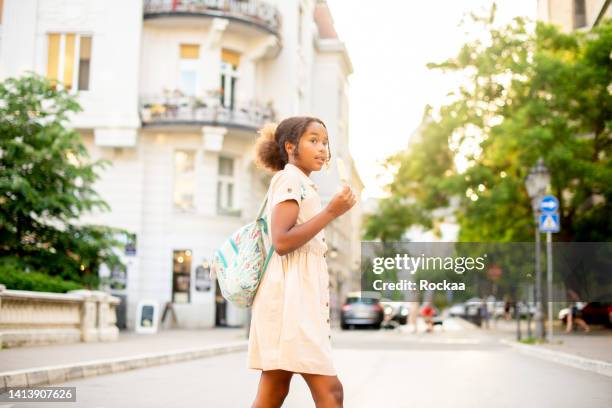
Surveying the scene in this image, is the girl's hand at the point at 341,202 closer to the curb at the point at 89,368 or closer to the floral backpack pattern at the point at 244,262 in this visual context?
the floral backpack pattern at the point at 244,262

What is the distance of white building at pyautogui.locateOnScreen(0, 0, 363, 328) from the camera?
97.1ft

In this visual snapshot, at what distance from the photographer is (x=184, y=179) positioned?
30.5 m

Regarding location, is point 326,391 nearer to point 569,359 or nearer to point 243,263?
point 243,263

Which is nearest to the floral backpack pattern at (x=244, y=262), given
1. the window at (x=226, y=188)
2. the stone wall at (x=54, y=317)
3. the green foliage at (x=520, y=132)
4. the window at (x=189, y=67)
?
the stone wall at (x=54, y=317)

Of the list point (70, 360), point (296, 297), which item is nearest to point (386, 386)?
point (70, 360)

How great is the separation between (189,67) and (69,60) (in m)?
4.13

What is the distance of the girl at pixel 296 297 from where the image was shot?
370 cm

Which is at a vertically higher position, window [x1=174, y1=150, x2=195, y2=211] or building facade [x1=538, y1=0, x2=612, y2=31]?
building facade [x1=538, y1=0, x2=612, y2=31]

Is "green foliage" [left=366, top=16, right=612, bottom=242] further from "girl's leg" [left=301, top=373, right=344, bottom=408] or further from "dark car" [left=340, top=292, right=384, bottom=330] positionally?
"girl's leg" [left=301, top=373, right=344, bottom=408]

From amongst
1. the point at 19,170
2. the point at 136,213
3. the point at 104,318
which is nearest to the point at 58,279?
the point at 104,318

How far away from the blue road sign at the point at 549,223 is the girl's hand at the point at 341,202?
698 inches

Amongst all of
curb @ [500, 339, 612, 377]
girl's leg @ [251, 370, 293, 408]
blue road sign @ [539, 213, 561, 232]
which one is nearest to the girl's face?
Answer: girl's leg @ [251, 370, 293, 408]

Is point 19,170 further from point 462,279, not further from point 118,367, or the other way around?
point 462,279

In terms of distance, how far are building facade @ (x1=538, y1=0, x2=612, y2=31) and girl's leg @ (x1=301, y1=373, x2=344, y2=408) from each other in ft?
112
